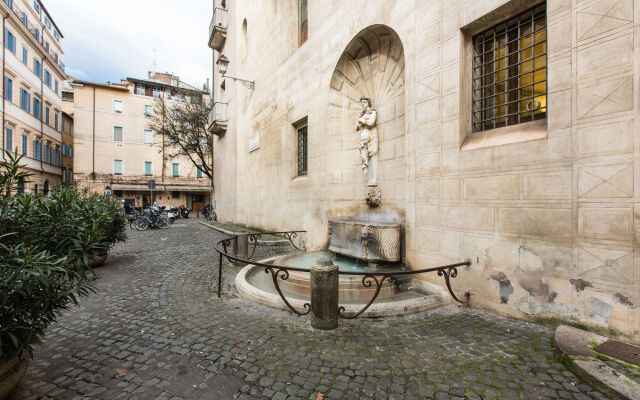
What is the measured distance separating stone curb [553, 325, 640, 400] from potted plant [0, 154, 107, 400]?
3.97m

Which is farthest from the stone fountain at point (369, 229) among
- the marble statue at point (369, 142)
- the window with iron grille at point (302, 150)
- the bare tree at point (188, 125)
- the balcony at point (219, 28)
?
the bare tree at point (188, 125)

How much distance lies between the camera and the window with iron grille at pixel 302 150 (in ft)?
32.2

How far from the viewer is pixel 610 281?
2.99 meters

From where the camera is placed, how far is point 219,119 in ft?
61.1

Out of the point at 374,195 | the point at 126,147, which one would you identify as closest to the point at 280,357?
the point at 374,195

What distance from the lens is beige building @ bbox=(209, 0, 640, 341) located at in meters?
3.00

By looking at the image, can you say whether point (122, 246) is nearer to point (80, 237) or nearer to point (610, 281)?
point (80, 237)

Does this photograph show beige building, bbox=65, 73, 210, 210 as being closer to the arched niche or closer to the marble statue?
the arched niche

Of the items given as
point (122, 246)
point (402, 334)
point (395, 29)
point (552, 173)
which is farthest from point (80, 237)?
point (122, 246)

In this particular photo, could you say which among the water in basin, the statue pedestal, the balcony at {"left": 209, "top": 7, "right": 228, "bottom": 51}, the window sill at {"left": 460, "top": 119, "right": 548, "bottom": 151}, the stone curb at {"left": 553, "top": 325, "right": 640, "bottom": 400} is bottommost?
the stone curb at {"left": 553, "top": 325, "right": 640, "bottom": 400}

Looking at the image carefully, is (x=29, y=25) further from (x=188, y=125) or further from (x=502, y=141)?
(x=502, y=141)

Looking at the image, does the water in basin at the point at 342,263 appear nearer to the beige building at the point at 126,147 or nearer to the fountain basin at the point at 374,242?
the fountain basin at the point at 374,242

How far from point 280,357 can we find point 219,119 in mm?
18120

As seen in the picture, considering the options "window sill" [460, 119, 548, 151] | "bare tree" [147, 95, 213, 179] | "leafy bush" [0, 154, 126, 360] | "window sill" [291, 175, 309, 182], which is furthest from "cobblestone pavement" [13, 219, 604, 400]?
"bare tree" [147, 95, 213, 179]
